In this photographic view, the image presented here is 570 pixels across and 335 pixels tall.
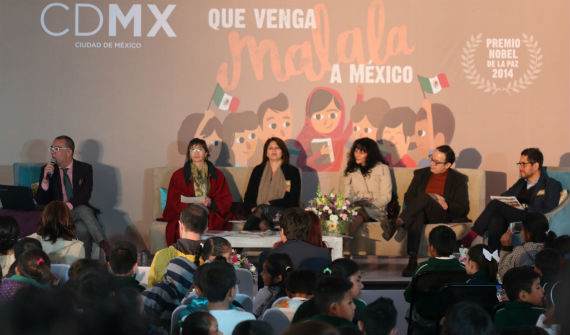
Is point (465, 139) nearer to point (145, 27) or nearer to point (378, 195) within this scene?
point (378, 195)

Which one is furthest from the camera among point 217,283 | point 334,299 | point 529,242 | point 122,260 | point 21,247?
point 529,242

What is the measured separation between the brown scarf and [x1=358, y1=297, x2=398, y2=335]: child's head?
4.59 m

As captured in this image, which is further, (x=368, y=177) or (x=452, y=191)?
(x=368, y=177)

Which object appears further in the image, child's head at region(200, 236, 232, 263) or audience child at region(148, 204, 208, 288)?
audience child at region(148, 204, 208, 288)

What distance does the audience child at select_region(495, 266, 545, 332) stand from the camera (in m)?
3.22

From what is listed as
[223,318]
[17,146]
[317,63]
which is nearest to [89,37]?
[17,146]

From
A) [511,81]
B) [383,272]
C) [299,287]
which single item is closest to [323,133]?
[383,272]

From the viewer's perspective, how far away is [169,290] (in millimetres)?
3678

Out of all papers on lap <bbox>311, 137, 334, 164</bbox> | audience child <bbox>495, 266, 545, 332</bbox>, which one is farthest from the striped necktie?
audience child <bbox>495, 266, 545, 332</bbox>

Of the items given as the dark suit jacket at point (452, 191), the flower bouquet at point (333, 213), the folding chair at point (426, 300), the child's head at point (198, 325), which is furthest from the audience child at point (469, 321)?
the dark suit jacket at point (452, 191)

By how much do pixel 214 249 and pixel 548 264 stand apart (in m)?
1.70

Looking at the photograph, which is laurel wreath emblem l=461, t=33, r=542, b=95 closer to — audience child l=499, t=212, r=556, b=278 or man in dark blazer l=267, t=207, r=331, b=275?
audience child l=499, t=212, r=556, b=278

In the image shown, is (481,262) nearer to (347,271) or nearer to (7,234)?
(347,271)

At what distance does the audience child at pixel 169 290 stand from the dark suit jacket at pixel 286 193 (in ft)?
11.5
